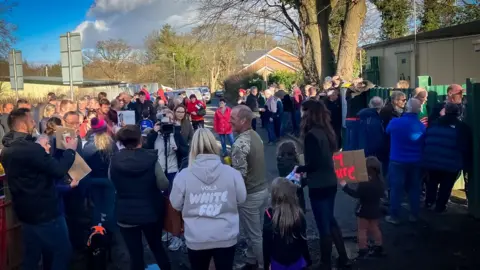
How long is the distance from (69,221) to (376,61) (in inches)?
948

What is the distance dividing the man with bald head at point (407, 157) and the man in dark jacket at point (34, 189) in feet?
15.5

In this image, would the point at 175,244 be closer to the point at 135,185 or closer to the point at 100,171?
the point at 100,171

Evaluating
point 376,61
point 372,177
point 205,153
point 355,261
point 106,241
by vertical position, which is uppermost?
point 376,61

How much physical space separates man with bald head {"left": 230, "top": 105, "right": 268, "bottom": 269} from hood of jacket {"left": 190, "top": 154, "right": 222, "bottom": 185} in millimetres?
1376

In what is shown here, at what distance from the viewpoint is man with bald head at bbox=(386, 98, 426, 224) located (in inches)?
297

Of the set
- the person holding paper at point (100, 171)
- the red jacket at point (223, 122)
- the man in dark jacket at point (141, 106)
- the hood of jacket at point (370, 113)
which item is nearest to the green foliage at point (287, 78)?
the man in dark jacket at point (141, 106)

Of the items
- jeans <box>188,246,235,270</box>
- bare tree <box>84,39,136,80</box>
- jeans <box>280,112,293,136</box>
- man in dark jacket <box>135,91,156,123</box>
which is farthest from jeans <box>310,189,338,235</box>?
bare tree <box>84,39,136,80</box>

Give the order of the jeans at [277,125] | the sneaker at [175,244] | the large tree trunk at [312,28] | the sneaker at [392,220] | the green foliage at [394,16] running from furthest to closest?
1. the green foliage at [394,16]
2. the large tree trunk at [312,28]
3. the jeans at [277,125]
4. the sneaker at [392,220]
5. the sneaker at [175,244]

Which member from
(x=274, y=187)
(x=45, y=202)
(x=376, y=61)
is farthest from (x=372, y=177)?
(x=376, y=61)

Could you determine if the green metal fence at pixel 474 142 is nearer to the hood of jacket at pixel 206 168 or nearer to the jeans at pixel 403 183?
the jeans at pixel 403 183

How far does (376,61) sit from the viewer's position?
28.3 meters

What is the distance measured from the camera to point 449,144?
25.1 ft

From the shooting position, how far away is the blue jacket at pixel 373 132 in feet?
27.8

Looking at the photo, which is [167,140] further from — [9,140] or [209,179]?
[209,179]
